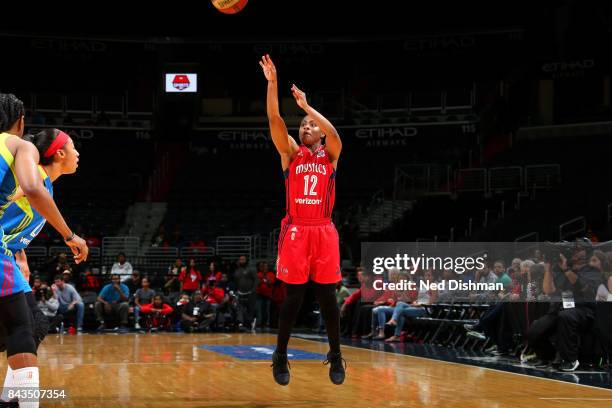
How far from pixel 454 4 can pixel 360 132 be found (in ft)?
19.4

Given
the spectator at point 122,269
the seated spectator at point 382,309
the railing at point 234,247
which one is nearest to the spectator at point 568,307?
the seated spectator at point 382,309

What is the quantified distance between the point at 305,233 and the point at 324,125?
83 cm

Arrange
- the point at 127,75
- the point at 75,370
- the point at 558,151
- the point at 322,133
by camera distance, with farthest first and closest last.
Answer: the point at 127,75 → the point at 558,151 → the point at 75,370 → the point at 322,133

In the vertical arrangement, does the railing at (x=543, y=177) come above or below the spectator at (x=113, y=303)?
above

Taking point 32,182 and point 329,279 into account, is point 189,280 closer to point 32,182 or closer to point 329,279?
point 329,279

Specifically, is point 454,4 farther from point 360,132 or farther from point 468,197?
point 468,197

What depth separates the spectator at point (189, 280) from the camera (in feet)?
67.3

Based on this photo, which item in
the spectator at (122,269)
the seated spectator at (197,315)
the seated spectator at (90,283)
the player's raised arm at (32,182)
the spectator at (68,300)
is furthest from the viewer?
the spectator at (122,269)

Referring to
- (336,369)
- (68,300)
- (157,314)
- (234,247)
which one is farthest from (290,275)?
(234,247)

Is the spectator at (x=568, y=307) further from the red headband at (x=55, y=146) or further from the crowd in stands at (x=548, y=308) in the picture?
the red headband at (x=55, y=146)

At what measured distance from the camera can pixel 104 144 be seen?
107 ft

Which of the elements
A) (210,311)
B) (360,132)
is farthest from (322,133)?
(360,132)

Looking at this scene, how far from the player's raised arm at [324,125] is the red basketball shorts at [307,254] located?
59cm

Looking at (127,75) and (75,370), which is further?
(127,75)
